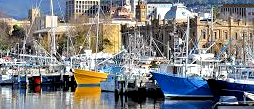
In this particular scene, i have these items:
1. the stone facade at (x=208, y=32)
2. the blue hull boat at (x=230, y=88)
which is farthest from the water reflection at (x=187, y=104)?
the stone facade at (x=208, y=32)

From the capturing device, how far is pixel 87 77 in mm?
100125

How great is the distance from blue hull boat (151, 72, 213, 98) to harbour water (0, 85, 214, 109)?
1.32 meters

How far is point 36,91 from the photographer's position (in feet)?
317

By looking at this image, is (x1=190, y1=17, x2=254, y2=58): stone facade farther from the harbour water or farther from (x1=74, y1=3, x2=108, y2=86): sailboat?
the harbour water

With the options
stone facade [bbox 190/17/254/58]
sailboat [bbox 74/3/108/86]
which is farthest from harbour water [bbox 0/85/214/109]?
stone facade [bbox 190/17/254/58]

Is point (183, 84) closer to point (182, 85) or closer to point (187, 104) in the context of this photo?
point (182, 85)

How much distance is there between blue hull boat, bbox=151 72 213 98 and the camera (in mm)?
78312

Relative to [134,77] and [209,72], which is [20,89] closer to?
[134,77]

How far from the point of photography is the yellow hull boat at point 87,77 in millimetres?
98812

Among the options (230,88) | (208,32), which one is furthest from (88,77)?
(208,32)

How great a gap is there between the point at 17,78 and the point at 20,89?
1088cm

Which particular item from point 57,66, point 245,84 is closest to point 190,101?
point 245,84

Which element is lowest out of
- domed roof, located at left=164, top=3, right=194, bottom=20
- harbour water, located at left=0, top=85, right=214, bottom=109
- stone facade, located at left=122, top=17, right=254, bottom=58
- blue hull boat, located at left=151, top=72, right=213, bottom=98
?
harbour water, located at left=0, top=85, right=214, bottom=109

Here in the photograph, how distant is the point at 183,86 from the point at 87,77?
2375cm
